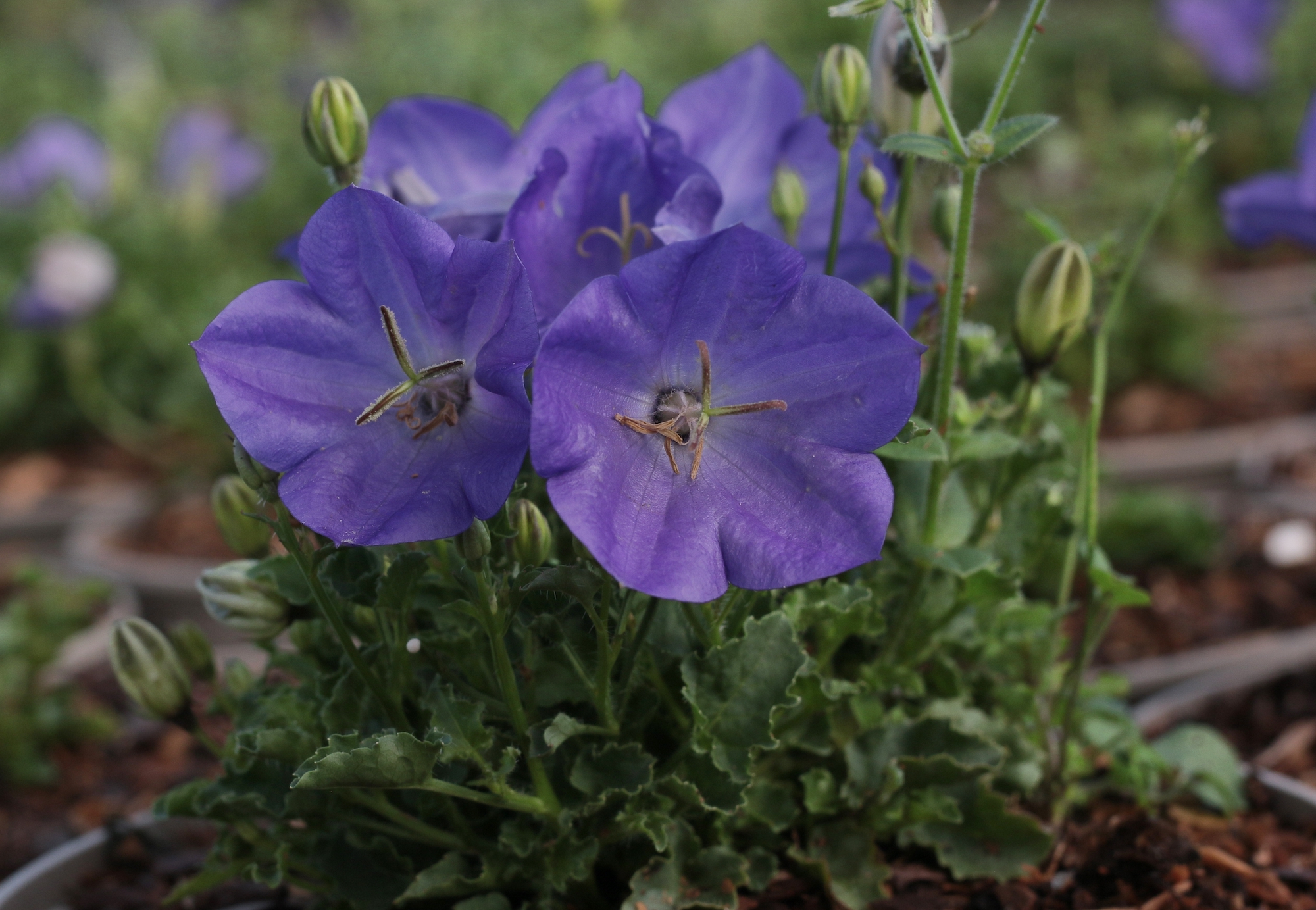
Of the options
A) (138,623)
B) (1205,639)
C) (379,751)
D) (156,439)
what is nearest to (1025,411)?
(379,751)

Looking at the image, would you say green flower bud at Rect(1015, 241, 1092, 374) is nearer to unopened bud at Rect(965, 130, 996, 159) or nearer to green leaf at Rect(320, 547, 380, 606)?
unopened bud at Rect(965, 130, 996, 159)

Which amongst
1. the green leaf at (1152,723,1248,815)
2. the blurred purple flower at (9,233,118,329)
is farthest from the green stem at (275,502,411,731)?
the blurred purple flower at (9,233,118,329)

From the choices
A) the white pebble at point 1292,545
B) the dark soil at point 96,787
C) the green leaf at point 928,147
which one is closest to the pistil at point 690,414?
the green leaf at point 928,147

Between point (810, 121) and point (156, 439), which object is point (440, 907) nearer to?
point (810, 121)

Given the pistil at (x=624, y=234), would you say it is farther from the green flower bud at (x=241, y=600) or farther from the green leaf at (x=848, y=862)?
the green leaf at (x=848, y=862)

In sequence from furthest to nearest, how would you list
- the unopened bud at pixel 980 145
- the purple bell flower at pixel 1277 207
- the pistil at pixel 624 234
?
the purple bell flower at pixel 1277 207 < the pistil at pixel 624 234 < the unopened bud at pixel 980 145
